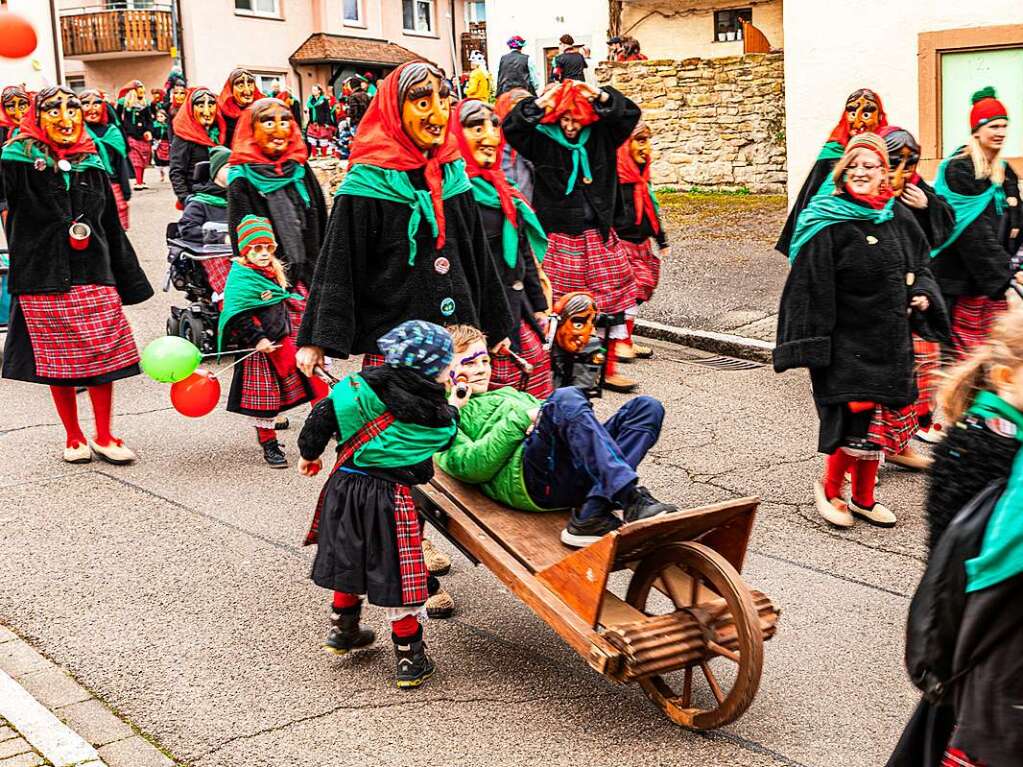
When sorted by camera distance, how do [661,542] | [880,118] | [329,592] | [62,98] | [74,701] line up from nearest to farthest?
[661,542], [74,701], [329,592], [62,98], [880,118]

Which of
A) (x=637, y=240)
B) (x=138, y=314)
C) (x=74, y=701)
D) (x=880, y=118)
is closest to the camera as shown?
(x=74, y=701)

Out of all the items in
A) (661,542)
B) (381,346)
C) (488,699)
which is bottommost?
(488,699)

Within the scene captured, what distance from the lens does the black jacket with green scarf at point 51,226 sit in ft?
24.7

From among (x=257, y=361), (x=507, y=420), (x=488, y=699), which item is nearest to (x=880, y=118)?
(x=257, y=361)

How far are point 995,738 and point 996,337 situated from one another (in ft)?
2.71

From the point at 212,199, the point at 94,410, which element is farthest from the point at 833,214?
the point at 212,199

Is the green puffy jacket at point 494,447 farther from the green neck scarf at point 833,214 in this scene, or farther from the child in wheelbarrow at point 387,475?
the green neck scarf at point 833,214

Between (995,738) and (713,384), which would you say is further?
(713,384)

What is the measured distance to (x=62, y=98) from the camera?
7.48m

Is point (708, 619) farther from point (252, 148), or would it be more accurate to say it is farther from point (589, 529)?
point (252, 148)

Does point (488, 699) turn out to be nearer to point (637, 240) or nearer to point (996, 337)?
point (996, 337)

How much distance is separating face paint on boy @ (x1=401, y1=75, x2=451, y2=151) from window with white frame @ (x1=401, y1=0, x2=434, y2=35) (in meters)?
40.0

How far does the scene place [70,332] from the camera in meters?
7.66

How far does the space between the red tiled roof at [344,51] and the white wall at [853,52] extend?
26.1 meters
